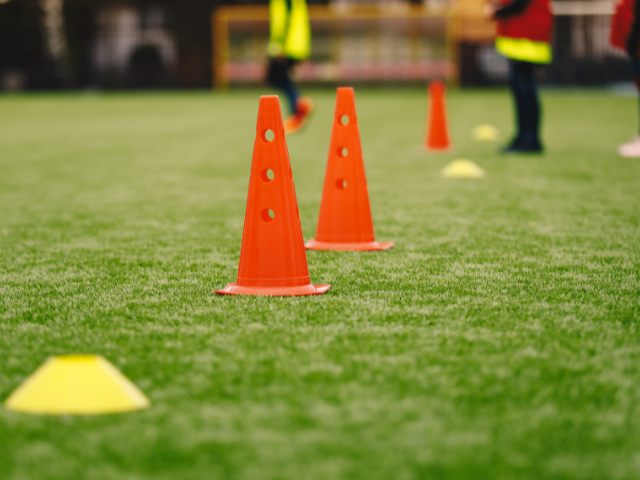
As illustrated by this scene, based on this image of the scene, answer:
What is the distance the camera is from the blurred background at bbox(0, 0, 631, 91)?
27.0 metres

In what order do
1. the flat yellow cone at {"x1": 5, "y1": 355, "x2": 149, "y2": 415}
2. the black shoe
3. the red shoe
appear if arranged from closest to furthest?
the flat yellow cone at {"x1": 5, "y1": 355, "x2": 149, "y2": 415} → the black shoe → the red shoe

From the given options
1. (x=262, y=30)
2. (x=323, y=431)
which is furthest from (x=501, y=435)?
(x=262, y=30)

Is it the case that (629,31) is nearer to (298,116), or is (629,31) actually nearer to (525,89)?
(525,89)

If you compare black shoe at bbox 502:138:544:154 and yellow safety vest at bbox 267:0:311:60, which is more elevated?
yellow safety vest at bbox 267:0:311:60

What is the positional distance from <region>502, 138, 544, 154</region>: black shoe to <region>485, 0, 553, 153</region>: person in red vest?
0.49 meters

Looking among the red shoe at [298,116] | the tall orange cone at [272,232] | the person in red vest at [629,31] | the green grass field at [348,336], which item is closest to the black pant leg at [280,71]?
the red shoe at [298,116]

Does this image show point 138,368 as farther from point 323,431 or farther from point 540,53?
point 540,53

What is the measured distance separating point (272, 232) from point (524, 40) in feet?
17.2

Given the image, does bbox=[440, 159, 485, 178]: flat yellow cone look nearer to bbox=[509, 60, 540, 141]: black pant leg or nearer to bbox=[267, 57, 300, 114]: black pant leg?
bbox=[509, 60, 540, 141]: black pant leg

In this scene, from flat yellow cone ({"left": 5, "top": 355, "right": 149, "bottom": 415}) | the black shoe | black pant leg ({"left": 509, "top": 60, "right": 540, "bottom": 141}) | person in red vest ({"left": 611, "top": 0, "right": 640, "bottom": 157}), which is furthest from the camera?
the black shoe

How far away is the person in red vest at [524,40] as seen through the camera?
26.0ft

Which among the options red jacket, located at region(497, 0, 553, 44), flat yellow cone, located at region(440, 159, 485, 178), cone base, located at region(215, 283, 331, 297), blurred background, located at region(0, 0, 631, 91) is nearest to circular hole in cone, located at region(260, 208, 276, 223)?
cone base, located at region(215, 283, 331, 297)

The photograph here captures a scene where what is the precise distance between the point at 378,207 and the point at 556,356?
3210 millimetres

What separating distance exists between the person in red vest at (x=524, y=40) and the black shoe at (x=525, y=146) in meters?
0.49
